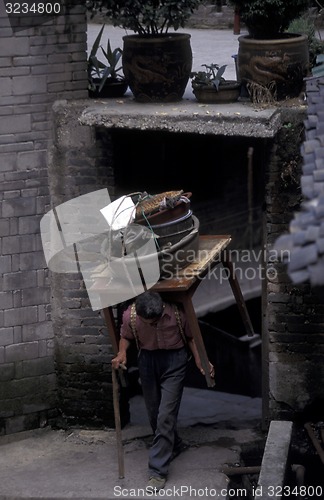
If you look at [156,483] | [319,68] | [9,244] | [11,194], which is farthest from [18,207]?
[319,68]

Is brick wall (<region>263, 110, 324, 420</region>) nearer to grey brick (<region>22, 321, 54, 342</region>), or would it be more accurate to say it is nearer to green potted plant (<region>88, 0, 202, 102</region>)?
green potted plant (<region>88, 0, 202, 102</region>)

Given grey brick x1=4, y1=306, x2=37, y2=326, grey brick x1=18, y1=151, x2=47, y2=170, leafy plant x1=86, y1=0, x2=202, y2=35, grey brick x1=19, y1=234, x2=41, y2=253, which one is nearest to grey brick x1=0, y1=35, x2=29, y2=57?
leafy plant x1=86, y1=0, x2=202, y2=35

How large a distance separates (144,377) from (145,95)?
249cm

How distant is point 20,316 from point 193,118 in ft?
7.77

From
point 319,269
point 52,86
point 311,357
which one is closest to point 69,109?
point 52,86

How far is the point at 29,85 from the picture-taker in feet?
27.2

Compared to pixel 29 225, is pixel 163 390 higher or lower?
lower

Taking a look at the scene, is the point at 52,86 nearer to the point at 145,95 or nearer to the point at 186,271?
the point at 145,95

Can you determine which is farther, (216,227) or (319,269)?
Answer: (216,227)

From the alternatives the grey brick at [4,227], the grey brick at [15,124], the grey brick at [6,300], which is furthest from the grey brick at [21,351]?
the grey brick at [15,124]

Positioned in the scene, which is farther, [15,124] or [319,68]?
[15,124]

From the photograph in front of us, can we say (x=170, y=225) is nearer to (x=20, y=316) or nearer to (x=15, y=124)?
(x=15, y=124)

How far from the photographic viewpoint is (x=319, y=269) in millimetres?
4105

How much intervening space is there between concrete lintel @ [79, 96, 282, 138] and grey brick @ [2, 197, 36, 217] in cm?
90
